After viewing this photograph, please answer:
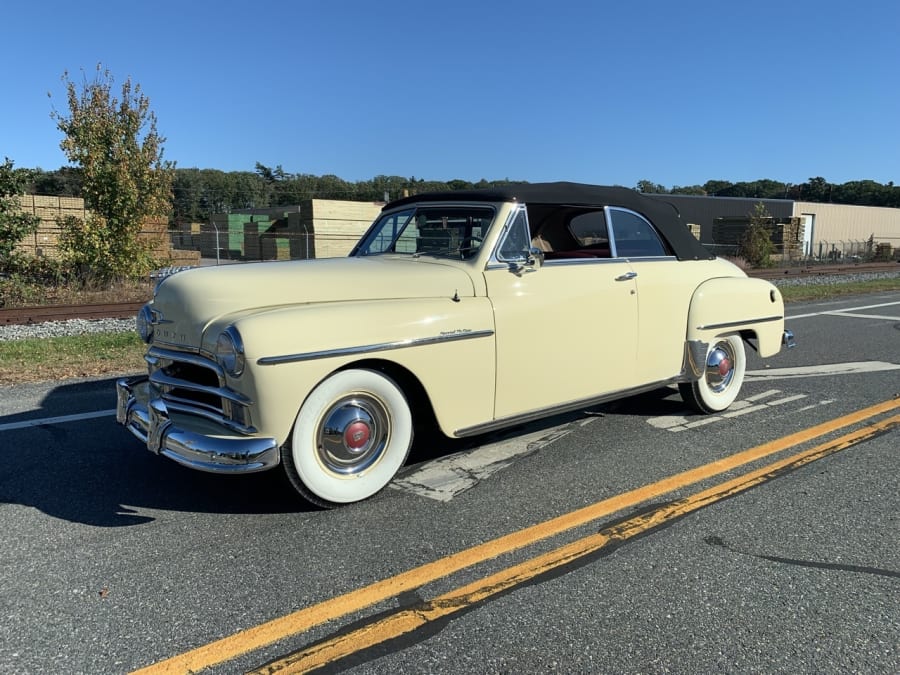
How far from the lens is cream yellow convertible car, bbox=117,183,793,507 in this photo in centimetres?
312

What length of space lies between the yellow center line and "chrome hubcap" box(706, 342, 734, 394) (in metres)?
1.27

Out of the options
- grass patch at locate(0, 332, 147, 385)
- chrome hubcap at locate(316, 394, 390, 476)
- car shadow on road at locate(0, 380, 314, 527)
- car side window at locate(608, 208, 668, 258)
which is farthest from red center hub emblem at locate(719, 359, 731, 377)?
grass patch at locate(0, 332, 147, 385)

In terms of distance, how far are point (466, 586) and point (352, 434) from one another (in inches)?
42.4

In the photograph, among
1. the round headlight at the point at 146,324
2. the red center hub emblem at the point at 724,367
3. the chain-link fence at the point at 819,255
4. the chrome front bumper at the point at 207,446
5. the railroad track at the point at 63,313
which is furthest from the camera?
the chain-link fence at the point at 819,255

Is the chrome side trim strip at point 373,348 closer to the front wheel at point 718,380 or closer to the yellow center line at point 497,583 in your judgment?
the yellow center line at point 497,583

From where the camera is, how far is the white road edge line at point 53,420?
469 cm

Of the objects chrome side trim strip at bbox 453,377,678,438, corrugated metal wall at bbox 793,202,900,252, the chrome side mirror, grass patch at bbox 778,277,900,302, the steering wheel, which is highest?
corrugated metal wall at bbox 793,202,900,252

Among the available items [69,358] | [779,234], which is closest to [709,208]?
[779,234]

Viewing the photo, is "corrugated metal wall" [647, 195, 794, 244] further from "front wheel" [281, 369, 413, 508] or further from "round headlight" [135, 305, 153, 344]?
"round headlight" [135, 305, 153, 344]

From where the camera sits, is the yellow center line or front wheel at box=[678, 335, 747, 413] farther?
front wheel at box=[678, 335, 747, 413]

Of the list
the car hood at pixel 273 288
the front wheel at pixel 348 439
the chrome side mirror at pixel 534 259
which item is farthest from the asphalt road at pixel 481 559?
the chrome side mirror at pixel 534 259

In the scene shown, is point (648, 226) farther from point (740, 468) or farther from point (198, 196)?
point (198, 196)

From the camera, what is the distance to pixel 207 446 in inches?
119

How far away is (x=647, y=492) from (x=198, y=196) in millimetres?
95787
